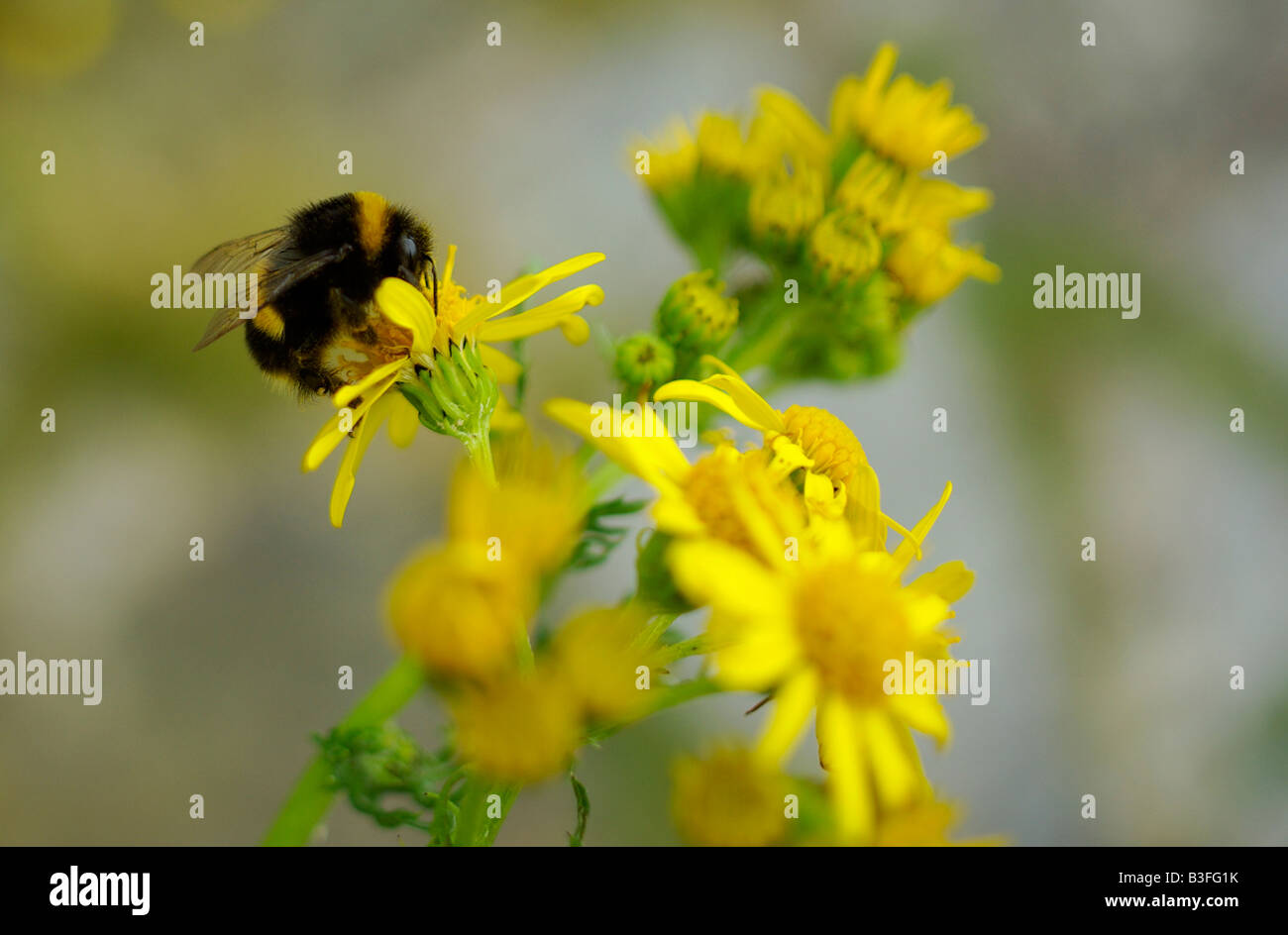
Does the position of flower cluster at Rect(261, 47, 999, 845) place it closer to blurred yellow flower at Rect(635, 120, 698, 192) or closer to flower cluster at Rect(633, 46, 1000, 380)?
flower cluster at Rect(633, 46, 1000, 380)

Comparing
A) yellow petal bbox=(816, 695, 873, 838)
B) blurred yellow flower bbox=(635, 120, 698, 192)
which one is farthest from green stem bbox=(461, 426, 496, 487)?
blurred yellow flower bbox=(635, 120, 698, 192)

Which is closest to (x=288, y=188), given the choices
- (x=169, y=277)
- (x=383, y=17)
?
(x=169, y=277)

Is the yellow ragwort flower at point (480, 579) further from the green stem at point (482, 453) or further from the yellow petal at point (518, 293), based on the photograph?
the yellow petal at point (518, 293)

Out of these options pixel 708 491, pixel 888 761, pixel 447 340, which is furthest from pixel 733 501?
pixel 447 340

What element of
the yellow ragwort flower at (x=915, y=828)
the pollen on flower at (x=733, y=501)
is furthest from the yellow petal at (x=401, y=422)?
the yellow ragwort flower at (x=915, y=828)

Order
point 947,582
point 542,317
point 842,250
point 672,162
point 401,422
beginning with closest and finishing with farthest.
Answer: point 947,582 → point 542,317 → point 401,422 → point 842,250 → point 672,162

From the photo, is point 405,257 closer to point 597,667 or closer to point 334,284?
point 334,284
